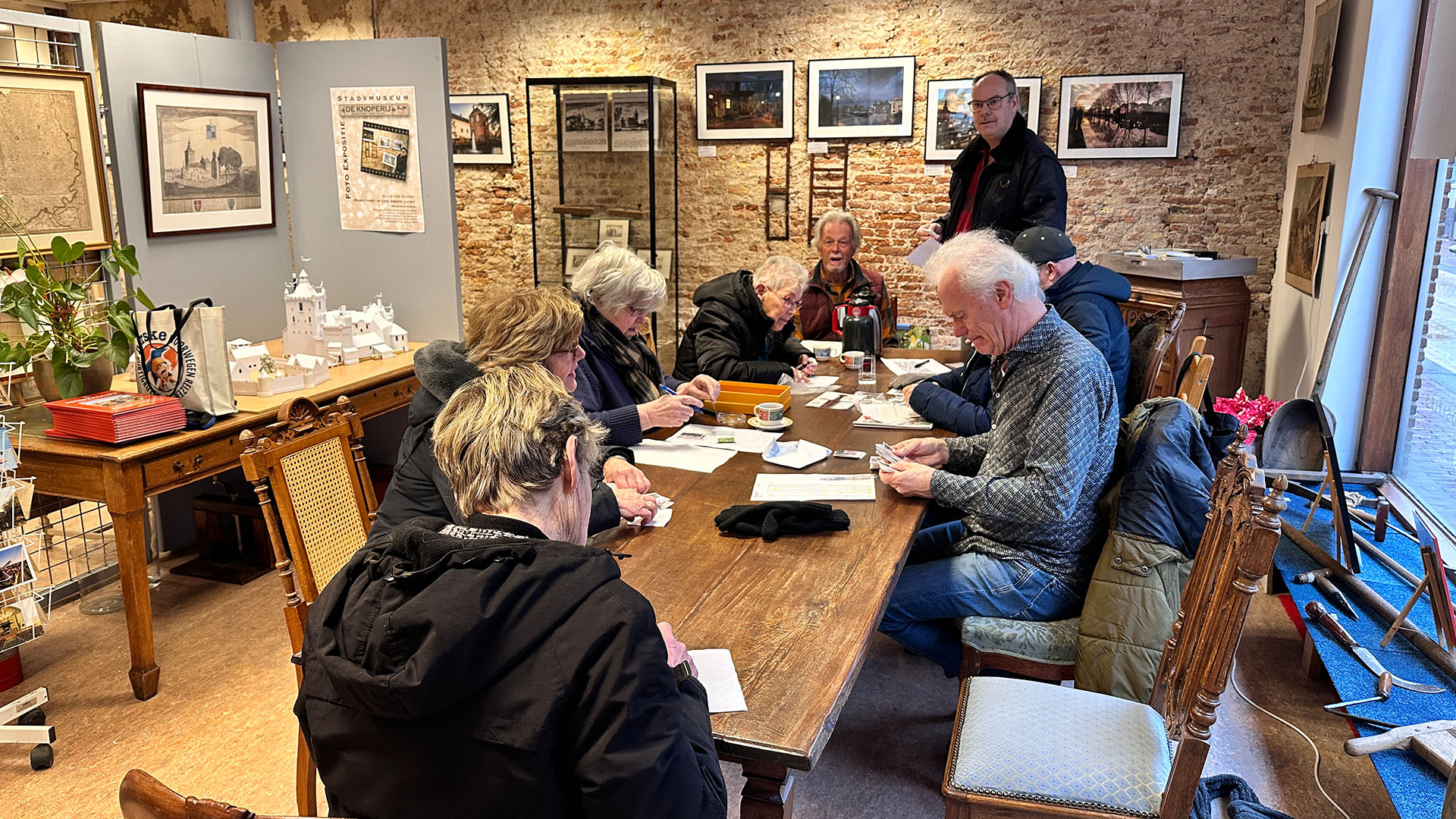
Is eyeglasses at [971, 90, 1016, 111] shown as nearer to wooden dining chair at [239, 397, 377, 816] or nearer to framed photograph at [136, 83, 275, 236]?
framed photograph at [136, 83, 275, 236]

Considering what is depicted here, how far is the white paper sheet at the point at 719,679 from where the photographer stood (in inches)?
65.9

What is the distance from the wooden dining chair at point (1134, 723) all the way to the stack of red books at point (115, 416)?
2.87m

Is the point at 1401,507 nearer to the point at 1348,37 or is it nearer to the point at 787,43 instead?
the point at 1348,37

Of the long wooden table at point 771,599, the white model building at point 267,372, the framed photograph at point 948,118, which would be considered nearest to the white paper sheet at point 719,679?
the long wooden table at point 771,599

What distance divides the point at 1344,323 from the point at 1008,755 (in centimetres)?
398

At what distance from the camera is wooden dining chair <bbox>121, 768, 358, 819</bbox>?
1055 mm

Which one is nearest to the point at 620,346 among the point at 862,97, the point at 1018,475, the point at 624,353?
the point at 624,353

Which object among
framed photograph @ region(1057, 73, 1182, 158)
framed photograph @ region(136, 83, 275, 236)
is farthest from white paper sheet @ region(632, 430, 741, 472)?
framed photograph @ region(1057, 73, 1182, 158)

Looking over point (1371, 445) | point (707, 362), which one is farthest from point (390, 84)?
point (1371, 445)

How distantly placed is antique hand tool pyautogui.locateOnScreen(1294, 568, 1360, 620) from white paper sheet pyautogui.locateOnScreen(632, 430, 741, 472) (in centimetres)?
227

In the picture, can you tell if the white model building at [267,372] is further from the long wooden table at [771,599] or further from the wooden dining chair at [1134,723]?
the wooden dining chair at [1134,723]

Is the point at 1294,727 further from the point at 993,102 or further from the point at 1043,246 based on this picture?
the point at 993,102

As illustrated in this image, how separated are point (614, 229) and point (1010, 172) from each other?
3730 millimetres

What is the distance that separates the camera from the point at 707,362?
4.35 metres
